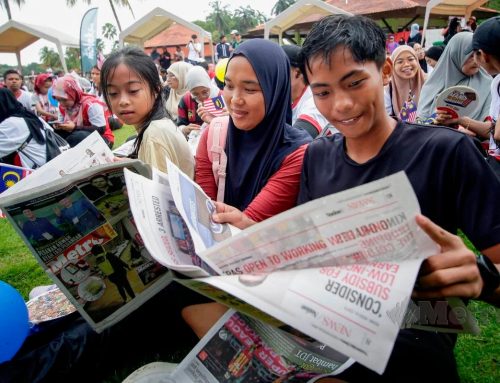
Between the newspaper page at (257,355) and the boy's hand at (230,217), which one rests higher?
the boy's hand at (230,217)

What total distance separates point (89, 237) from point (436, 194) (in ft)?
3.15

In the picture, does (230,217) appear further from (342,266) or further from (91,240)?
(342,266)

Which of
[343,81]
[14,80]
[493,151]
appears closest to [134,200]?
[343,81]

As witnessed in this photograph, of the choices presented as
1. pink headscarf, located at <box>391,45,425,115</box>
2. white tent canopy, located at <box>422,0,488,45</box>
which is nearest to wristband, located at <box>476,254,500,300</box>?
pink headscarf, located at <box>391,45,425,115</box>

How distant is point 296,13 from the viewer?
11.5 meters

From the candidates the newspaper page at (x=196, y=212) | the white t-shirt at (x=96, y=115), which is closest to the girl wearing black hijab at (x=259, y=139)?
the newspaper page at (x=196, y=212)

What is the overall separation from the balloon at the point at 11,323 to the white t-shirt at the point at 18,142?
2533 mm

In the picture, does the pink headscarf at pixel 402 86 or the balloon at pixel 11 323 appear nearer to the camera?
the balloon at pixel 11 323

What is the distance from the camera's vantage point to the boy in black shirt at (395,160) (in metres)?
0.86

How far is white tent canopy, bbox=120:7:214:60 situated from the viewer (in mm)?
10953

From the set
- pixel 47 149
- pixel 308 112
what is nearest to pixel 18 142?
pixel 47 149

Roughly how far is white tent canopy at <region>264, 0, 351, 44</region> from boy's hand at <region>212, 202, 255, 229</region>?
9.89 meters

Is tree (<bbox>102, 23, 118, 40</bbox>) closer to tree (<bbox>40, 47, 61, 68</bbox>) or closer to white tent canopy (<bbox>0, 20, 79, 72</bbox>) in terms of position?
tree (<bbox>40, 47, 61, 68</bbox>)

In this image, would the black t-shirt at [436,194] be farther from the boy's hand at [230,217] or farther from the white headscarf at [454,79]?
the white headscarf at [454,79]
